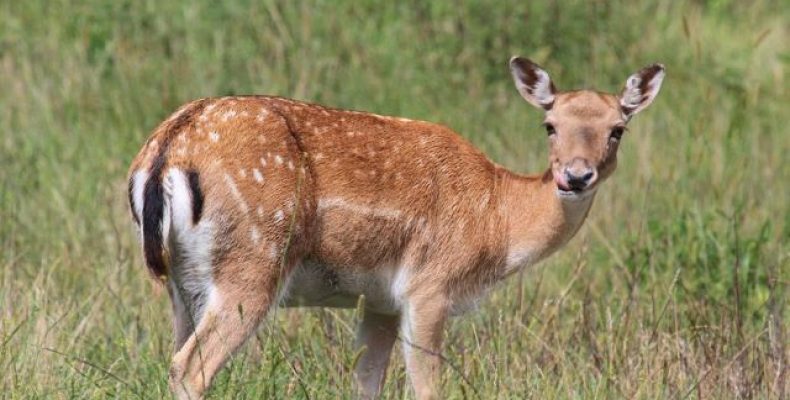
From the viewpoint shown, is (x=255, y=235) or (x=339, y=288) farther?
(x=339, y=288)

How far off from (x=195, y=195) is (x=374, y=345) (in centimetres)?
127

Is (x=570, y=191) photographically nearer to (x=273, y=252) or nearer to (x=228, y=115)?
(x=273, y=252)

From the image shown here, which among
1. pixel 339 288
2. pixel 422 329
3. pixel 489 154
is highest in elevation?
pixel 339 288

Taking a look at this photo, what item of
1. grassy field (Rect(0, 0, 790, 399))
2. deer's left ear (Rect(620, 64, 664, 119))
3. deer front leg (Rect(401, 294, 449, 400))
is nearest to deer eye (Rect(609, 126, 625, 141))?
deer's left ear (Rect(620, 64, 664, 119))

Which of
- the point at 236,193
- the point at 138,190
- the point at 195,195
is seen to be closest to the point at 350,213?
the point at 236,193

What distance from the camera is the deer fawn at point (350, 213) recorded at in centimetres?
601

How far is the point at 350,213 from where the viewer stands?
6438 millimetres

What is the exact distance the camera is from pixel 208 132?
6.14m

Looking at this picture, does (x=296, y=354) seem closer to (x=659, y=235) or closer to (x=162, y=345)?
(x=162, y=345)

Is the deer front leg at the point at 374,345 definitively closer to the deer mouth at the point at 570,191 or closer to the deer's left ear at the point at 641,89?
the deer mouth at the point at 570,191

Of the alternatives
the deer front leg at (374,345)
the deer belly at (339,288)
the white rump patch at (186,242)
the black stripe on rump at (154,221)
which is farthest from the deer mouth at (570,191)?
the black stripe on rump at (154,221)

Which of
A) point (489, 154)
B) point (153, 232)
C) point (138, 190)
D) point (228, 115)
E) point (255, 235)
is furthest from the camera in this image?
point (489, 154)

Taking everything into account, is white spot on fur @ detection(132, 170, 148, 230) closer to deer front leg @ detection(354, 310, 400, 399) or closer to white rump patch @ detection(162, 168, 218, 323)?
white rump patch @ detection(162, 168, 218, 323)

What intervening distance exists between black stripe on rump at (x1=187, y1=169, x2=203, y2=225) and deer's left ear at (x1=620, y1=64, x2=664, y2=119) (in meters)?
1.89
